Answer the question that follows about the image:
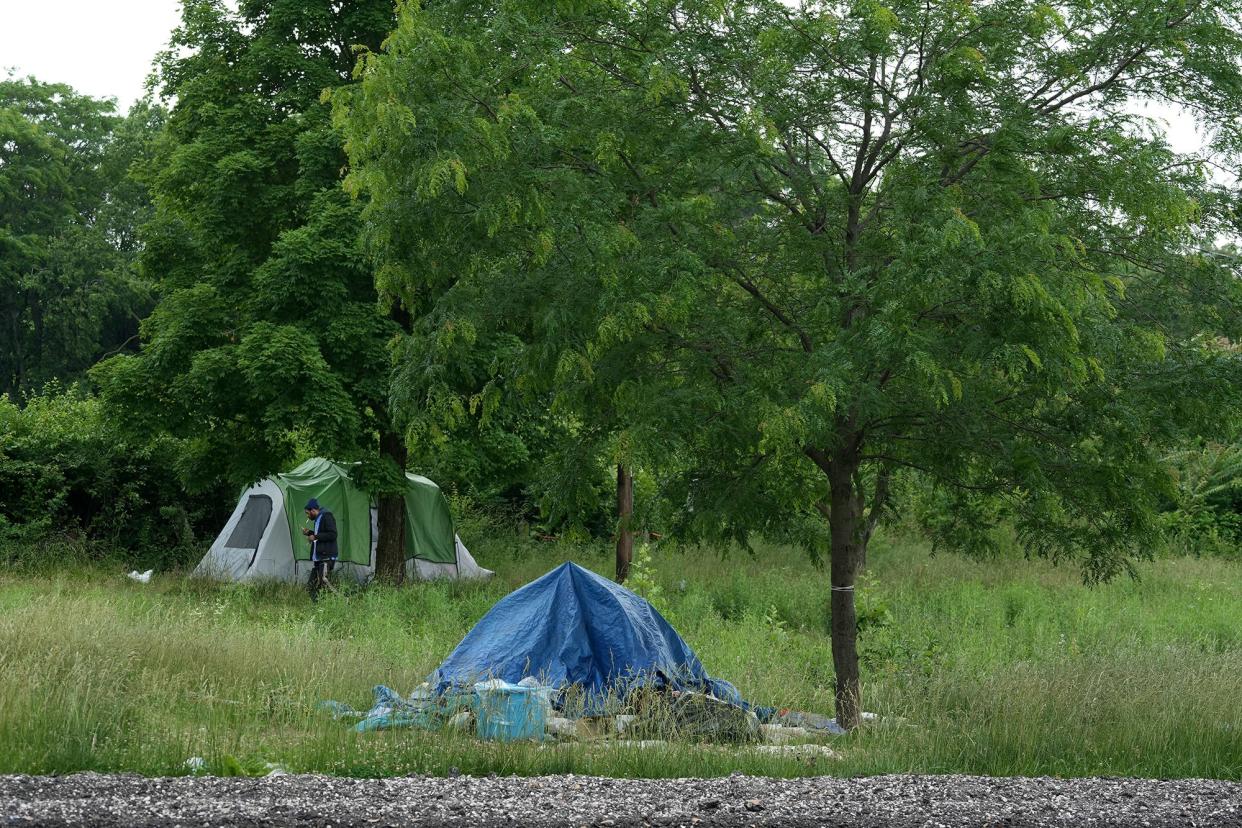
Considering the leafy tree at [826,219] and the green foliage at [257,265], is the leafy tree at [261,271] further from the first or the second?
the leafy tree at [826,219]

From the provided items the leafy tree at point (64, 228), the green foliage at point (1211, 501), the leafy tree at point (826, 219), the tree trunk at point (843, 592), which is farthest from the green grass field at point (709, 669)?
the leafy tree at point (64, 228)

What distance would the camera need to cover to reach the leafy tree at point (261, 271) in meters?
15.5

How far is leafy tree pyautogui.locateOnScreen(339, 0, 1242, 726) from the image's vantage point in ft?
23.2

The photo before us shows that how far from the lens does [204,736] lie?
22.0 ft

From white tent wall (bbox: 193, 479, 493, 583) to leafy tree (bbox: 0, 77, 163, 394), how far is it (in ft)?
66.3

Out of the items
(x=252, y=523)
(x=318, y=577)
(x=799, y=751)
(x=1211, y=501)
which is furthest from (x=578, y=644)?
(x=1211, y=501)

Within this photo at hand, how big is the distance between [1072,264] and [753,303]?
2.03 m

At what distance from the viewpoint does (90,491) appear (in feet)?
64.0

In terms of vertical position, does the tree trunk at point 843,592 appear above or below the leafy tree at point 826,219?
below

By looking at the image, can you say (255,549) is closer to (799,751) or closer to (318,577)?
(318,577)

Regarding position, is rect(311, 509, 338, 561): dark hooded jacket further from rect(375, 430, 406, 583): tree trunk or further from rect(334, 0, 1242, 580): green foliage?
rect(334, 0, 1242, 580): green foliage

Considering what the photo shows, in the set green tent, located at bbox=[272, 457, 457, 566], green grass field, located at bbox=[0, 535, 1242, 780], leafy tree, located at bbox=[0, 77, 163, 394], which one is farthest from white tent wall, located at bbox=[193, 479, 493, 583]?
leafy tree, located at bbox=[0, 77, 163, 394]

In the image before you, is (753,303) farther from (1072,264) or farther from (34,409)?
(34,409)

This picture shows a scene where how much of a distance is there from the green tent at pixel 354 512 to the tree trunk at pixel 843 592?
10790mm
